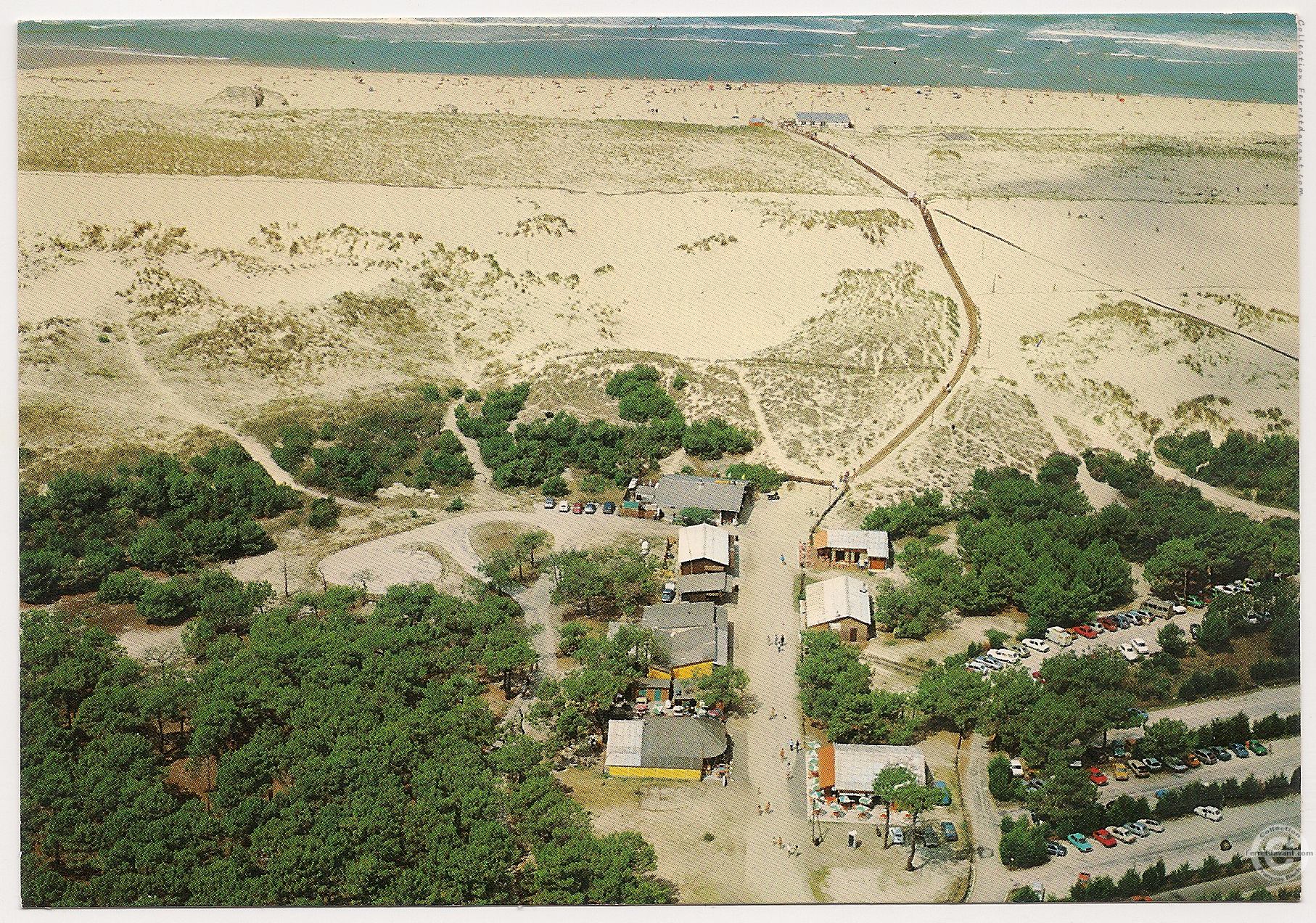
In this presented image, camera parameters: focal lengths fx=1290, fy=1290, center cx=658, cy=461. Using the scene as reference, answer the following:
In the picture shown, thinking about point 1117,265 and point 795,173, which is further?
point 795,173

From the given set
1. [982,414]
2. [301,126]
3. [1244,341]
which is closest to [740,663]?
[982,414]

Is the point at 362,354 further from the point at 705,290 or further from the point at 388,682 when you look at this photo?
the point at 388,682

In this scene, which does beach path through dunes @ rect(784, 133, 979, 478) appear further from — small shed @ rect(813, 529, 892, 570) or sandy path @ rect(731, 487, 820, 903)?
small shed @ rect(813, 529, 892, 570)

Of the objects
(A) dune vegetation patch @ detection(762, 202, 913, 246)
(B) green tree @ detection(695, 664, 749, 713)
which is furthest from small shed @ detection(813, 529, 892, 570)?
(A) dune vegetation patch @ detection(762, 202, 913, 246)

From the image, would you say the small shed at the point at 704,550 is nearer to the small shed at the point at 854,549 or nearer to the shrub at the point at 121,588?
the small shed at the point at 854,549

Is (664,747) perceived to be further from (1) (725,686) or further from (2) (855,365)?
(2) (855,365)

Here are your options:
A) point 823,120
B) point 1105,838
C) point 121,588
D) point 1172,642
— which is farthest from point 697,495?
point 823,120
